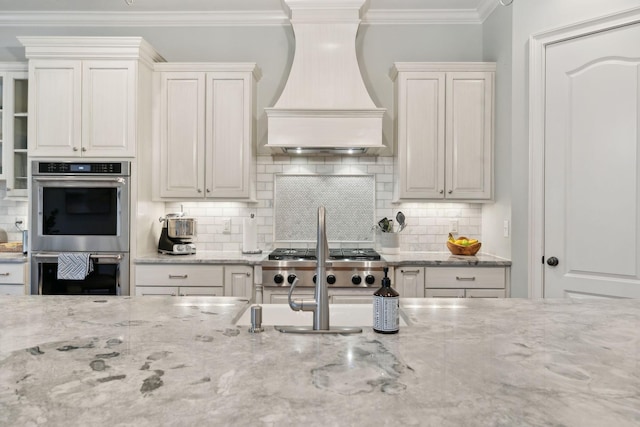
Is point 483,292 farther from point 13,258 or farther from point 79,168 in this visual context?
point 13,258

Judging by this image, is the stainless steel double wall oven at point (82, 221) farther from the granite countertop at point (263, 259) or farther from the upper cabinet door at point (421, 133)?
the upper cabinet door at point (421, 133)

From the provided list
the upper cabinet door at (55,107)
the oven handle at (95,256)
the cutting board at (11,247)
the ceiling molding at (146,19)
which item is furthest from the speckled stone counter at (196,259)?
the ceiling molding at (146,19)

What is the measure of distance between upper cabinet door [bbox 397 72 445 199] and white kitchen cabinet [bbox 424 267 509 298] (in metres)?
0.65

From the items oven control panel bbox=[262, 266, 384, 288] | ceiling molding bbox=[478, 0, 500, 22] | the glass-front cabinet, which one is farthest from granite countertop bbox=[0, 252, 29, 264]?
ceiling molding bbox=[478, 0, 500, 22]

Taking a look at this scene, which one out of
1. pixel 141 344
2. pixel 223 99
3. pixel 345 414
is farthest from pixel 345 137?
pixel 345 414

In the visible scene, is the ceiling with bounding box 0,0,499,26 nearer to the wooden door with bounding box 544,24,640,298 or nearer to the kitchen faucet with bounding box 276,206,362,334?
the wooden door with bounding box 544,24,640,298

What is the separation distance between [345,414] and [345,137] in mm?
2748

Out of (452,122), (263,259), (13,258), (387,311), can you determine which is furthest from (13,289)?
(452,122)

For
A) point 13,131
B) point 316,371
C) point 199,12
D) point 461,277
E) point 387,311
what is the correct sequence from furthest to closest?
point 199,12, point 13,131, point 461,277, point 387,311, point 316,371

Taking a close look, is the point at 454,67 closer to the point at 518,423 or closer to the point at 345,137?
the point at 345,137

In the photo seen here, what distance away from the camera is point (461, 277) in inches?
124

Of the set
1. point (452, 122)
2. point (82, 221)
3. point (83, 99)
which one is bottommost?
point (82, 221)

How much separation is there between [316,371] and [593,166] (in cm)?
253

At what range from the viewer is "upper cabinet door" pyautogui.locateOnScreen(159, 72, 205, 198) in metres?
3.46
